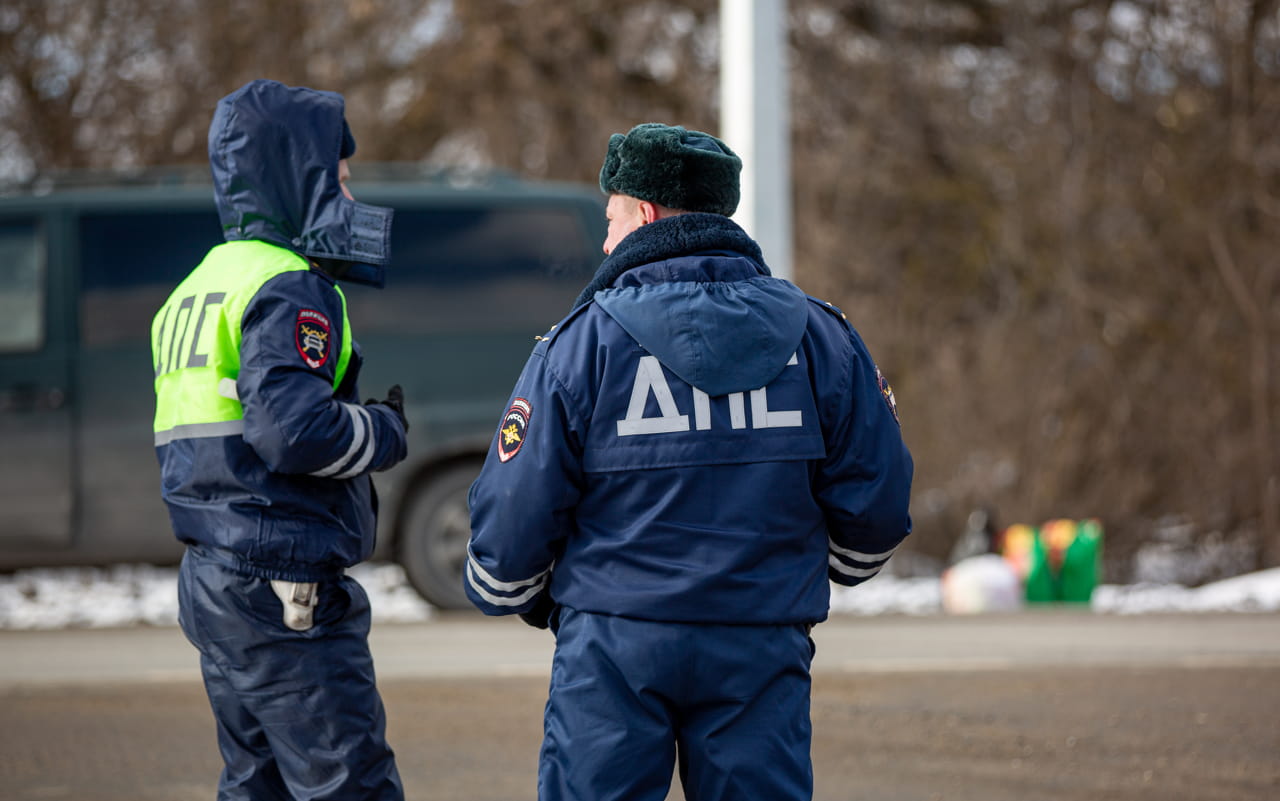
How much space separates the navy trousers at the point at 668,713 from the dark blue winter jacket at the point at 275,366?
867 millimetres

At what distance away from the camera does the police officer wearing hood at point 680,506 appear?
254 centimetres

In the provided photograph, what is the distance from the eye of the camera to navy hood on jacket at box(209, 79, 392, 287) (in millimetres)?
3359

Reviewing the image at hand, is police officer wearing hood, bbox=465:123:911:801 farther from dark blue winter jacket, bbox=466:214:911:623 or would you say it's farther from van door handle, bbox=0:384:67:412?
van door handle, bbox=0:384:67:412

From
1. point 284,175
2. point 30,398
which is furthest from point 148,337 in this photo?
point 284,175

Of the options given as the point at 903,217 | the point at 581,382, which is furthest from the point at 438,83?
the point at 581,382

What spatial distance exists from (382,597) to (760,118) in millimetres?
3675

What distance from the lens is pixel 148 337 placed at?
7754 mm

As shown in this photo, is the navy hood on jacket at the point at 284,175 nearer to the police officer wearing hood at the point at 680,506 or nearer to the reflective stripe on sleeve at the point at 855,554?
the police officer wearing hood at the point at 680,506

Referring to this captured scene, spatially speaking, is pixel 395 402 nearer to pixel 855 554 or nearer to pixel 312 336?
pixel 312 336

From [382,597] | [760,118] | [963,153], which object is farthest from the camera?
[963,153]

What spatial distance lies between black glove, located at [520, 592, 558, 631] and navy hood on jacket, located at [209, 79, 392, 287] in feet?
3.33

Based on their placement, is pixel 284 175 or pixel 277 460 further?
pixel 284 175

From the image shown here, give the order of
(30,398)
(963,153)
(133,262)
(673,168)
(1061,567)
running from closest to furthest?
(673,168) < (30,398) < (133,262) < (1061,567) < (963,153)

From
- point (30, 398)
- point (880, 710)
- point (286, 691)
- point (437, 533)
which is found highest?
point (286, 691)
